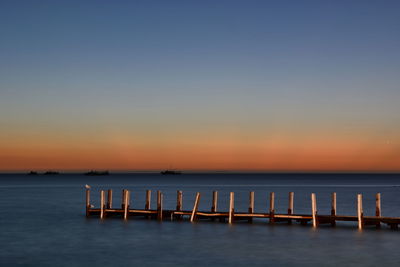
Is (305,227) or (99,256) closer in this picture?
(99,256)

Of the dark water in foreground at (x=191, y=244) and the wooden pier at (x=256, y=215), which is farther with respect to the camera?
the wooden pier at (x=256, y=215)

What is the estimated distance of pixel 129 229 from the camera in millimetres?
36656

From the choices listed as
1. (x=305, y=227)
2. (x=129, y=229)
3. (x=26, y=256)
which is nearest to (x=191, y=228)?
(x=129, y=229)

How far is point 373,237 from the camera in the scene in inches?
1265

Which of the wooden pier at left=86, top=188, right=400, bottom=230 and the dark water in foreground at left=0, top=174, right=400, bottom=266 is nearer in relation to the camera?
the dark water in foreground at left=0, top=174, right=400, bottom=266

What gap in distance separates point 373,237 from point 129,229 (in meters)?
14.7

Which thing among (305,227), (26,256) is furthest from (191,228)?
(26,256)

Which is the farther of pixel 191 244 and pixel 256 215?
pixel 256 215

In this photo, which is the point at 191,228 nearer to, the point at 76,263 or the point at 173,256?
the point at 173,256

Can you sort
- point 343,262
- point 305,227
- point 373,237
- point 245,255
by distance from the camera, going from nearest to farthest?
1. point 343,262
2. point 245,255
3. point 373,237
4. point 305,227

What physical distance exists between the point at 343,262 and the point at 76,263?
1181cm

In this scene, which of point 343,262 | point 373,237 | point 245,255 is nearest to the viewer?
point 343,262

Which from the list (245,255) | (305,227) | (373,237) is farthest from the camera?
(305,227)

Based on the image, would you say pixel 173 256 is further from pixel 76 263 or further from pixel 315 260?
pixel 315 260
